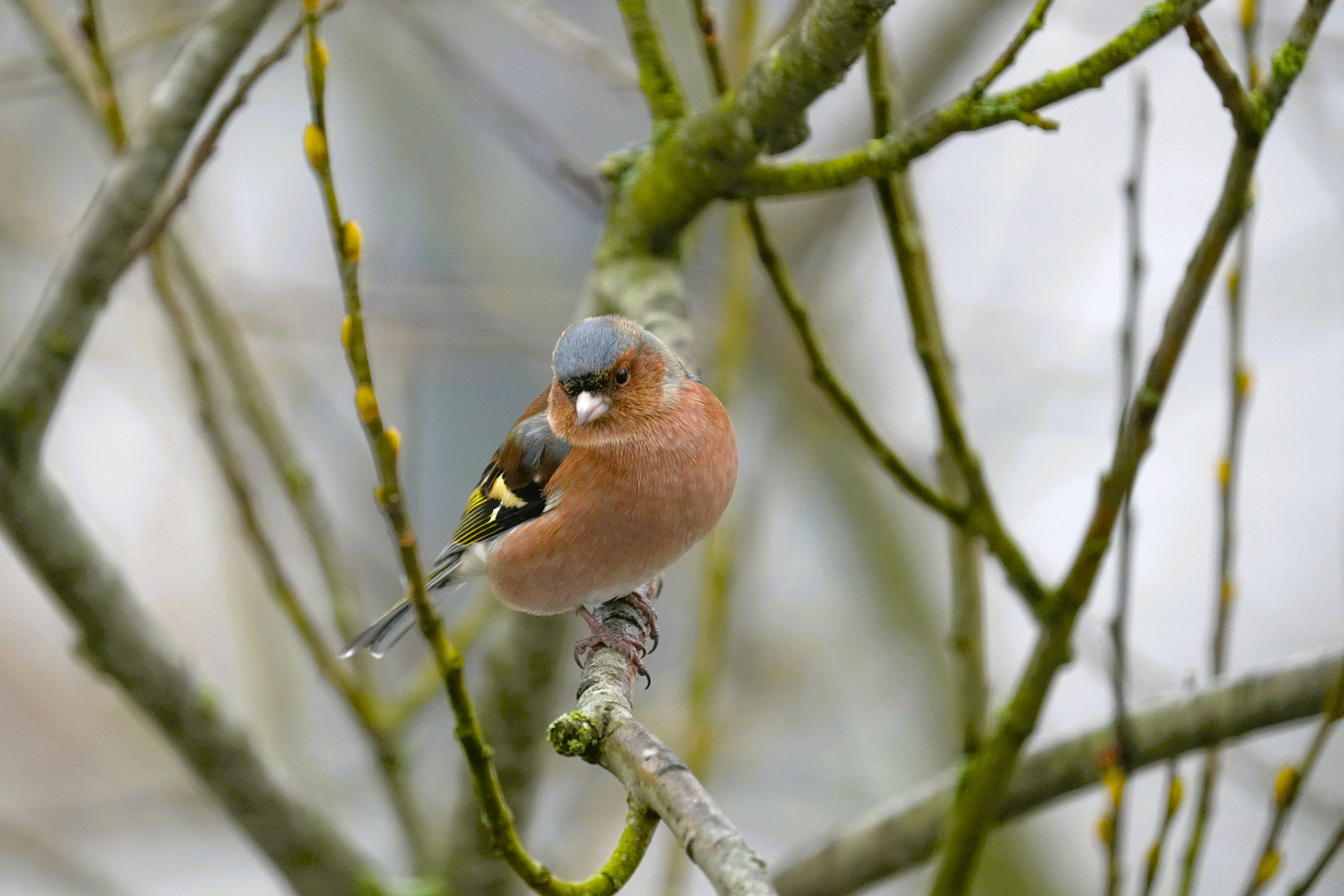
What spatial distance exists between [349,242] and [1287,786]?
64.1 inches

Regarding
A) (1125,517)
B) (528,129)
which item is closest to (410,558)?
(1125,517)

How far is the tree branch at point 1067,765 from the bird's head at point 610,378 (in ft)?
3.42

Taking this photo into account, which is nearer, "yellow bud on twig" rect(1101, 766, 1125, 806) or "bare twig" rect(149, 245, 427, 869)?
"yellow bud on twig" rect(1101, 766, 1125, 806)

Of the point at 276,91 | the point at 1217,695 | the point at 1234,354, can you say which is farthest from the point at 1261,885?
the point at 276,91

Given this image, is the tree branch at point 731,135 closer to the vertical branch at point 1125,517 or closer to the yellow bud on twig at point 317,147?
the vertical branch at point 1125,517

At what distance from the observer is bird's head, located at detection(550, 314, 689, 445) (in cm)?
208

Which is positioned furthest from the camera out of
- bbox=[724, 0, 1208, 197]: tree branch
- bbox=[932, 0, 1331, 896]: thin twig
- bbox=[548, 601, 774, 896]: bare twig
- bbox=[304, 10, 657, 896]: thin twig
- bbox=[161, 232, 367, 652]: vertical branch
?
bbox=[161, 232, 367, 652]: vertical branch

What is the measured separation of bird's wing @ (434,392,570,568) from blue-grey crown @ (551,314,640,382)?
0.67ft

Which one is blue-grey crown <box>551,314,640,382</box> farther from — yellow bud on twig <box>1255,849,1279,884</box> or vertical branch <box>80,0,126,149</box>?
yellow bud on twig <box>1255,849,1279,884</box>

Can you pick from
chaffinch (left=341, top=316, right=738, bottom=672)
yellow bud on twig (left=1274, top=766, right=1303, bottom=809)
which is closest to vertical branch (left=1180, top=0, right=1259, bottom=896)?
yellow bud on twig (left=1274, top=766, right=1303, bottom=809)

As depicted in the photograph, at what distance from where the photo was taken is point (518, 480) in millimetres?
2393

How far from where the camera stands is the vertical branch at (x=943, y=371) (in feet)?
6.55

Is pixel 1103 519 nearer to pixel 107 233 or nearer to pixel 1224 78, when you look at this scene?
pixel 1224 78

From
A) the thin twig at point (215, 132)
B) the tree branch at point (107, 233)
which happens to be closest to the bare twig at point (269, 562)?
the thin twig at point (215, 132)
